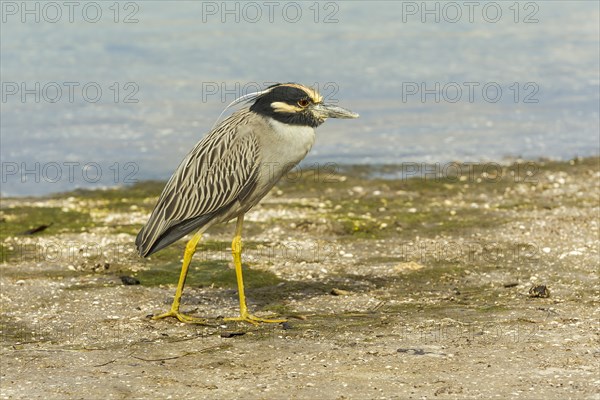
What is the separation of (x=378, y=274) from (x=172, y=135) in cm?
864

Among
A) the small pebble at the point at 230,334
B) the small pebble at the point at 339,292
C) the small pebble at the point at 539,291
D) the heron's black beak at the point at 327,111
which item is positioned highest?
the heron's black beak at the point at 327,111

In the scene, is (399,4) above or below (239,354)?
above

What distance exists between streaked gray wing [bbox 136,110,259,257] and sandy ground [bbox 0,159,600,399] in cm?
74

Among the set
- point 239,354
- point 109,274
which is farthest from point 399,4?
point 239,354

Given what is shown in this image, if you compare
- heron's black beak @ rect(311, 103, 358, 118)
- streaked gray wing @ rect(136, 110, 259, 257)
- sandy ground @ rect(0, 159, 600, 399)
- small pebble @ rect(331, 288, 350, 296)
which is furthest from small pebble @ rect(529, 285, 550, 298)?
streaked gray wing @ rect(136, 110, 259, 257)

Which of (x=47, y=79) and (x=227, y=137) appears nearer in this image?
(x=227, y=137)

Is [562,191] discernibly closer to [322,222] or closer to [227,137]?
[322,222]

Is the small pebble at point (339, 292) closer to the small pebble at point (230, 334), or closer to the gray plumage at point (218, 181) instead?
the gray plumage at point (218, 181)

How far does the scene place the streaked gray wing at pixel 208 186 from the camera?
8617mm

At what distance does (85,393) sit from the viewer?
6703 mm

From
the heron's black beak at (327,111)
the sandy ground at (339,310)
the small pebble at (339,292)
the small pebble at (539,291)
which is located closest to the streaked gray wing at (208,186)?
the heron's black beak at (327,111)

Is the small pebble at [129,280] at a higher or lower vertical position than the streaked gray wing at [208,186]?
lower

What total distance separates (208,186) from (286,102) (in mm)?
938

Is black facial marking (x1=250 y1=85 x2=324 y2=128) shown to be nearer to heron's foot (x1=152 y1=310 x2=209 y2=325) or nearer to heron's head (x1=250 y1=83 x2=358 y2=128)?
heron's head (x1=250 y1=83 x2=358 y2=128)
